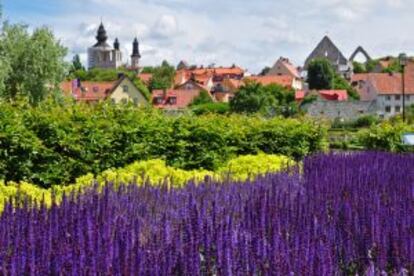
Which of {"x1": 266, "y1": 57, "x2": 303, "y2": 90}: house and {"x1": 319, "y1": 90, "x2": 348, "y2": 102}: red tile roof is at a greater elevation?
{"x1": 266, "y1": 57, "x2": 303, "y2": 90}: house

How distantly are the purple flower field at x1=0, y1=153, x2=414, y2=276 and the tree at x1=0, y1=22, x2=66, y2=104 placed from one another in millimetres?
39033

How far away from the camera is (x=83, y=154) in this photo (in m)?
12.0

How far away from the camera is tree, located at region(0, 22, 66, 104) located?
43.9 metres

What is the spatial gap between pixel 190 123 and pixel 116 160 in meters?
2.45

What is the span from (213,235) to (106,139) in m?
8.53

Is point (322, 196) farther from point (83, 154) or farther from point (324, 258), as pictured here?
point (83, 154)

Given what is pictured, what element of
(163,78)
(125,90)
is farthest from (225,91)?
(125,90)

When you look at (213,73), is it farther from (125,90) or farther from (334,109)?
(334,109)

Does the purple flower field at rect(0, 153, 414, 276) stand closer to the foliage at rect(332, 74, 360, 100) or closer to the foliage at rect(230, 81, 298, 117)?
the foliage at rect(230, 81, 298, 117)

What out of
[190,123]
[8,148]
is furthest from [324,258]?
[190,123]

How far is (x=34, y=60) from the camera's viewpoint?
44219mm

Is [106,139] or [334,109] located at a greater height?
[106,139]

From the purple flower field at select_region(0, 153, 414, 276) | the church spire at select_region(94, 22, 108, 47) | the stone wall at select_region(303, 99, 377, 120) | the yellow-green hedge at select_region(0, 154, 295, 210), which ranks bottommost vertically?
the stone wall at select_region(303, 99, 377, 120)

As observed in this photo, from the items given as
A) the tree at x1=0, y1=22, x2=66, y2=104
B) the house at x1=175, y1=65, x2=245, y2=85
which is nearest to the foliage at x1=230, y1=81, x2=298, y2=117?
the tree at x1=0, y1=22, x2=66, y2=104
